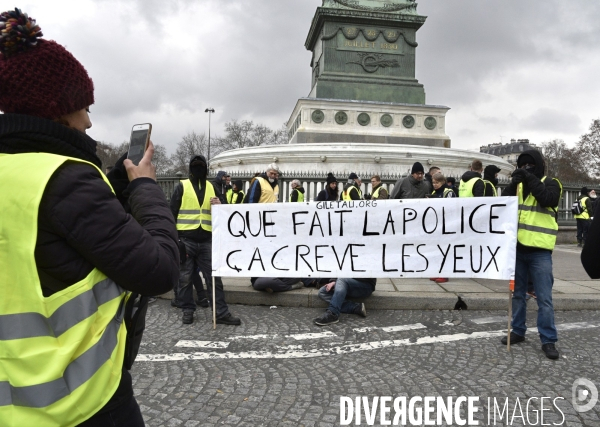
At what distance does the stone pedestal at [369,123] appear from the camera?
83.0 ft

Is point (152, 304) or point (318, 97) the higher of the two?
point (318, 97)

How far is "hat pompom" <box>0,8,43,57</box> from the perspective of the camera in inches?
54.0

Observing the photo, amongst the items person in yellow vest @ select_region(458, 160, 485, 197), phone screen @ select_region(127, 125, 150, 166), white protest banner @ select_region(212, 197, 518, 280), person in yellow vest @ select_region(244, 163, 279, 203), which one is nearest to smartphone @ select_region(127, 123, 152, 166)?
phone screen @ select_region(127, 125, 150, 166)

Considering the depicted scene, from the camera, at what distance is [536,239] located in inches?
185

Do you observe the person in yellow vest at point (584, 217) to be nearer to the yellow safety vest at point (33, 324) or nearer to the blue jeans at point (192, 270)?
the blue jeans at point (192, 270)

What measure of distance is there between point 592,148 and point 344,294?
54565 mm

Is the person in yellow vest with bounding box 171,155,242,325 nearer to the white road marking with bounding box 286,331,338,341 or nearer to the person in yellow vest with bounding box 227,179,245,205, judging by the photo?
the white road marking with bounding box 286,331,338,341

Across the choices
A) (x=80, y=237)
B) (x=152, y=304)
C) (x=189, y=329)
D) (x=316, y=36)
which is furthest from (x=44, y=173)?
(x=316, y=36)

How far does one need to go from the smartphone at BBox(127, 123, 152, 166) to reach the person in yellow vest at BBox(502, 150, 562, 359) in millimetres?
3982

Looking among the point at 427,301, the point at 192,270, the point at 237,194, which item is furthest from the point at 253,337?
the point at 237,194

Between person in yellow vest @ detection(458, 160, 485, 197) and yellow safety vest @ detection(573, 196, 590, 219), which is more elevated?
person in yellow vest @ detection(458, 160, 485, 197)

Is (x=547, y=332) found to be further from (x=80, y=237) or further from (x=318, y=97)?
(x=318, y=97)

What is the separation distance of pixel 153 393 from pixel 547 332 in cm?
371

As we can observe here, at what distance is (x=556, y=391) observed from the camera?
355cm
